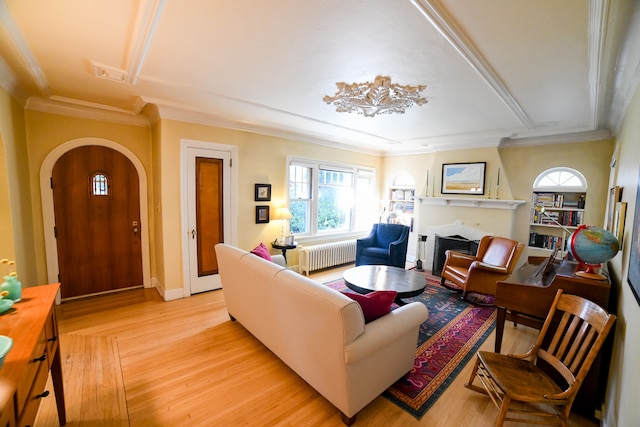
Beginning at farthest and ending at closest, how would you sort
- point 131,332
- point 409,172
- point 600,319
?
point 409,172 < point 131,332 < point 600,319

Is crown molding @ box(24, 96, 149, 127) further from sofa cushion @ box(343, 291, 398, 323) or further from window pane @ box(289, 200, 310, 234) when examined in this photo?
sofa cushion @ box(343, 291, 398, 323)

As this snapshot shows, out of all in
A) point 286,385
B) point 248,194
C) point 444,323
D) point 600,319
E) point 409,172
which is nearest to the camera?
point 600,319

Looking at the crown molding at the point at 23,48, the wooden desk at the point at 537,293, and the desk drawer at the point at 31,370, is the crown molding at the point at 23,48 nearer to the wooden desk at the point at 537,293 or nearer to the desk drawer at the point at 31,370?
the desk drawer at the point at 31,370

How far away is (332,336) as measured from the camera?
168 cm

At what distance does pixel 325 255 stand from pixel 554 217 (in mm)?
3866

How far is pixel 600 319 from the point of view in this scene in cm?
157

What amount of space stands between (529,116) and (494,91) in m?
1.24

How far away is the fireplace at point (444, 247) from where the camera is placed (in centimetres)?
504

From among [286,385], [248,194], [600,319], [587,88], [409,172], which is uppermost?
[587,88]

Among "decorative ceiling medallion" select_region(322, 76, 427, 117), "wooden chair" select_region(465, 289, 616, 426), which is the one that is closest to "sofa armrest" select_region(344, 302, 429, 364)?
"wooden chair" select_region(465, 289, 616, 426)

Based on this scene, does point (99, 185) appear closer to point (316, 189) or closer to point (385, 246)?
point (316, 189)

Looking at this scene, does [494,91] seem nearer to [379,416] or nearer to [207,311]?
[379,416]

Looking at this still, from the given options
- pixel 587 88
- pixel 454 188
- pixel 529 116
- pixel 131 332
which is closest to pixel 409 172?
pixel 454 188

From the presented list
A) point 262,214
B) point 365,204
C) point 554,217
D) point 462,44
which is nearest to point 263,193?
point 262,214
